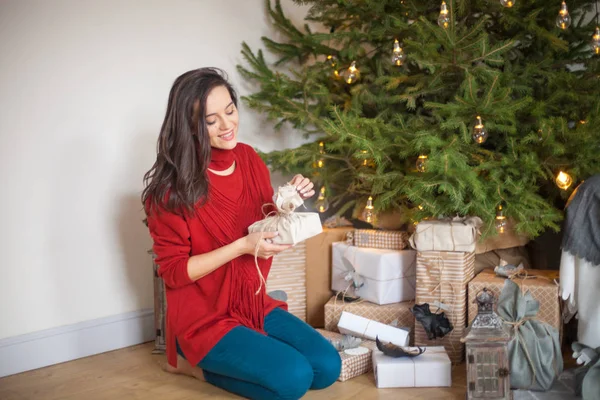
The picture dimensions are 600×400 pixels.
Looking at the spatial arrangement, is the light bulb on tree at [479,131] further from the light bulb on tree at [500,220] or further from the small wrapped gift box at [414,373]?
the small wrapped gift box at [414,373]

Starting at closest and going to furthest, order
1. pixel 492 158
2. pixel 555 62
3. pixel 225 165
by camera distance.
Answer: pixel 225 165
pixel 492 158
pixel 555 62

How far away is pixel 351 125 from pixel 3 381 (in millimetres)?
1617

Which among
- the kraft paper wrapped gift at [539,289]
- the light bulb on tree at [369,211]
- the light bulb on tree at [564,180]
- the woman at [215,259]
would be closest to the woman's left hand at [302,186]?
the woman at [215,259]

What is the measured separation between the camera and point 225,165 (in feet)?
7.54

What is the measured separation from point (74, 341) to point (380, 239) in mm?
1336

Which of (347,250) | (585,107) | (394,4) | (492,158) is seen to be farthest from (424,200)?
(394,4)

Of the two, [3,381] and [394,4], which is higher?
[394,4]

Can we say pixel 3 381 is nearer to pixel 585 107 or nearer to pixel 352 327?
A: pixel 352 327

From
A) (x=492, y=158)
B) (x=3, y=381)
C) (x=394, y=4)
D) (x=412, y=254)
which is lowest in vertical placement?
(x=3, y=381)

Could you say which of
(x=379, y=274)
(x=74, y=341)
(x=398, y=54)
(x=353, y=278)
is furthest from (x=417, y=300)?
(x=74, y=341)

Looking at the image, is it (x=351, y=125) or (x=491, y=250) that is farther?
(x=491, y=250)

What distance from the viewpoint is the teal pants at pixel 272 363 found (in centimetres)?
203

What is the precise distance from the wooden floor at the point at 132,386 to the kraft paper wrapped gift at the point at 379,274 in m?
0.40

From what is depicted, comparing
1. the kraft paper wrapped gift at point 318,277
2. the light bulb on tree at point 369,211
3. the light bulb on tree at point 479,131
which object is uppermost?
the light bulb on tree at point 479,131
